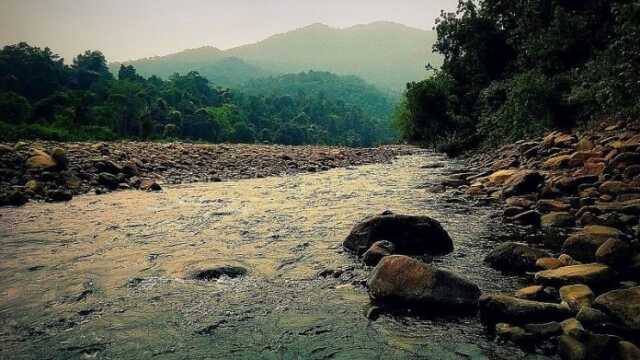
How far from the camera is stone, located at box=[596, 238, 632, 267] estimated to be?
5.62 metres

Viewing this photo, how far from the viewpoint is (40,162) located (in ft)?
50.8

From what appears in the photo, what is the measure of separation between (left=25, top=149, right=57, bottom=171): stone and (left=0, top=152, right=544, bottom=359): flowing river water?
3.75 m

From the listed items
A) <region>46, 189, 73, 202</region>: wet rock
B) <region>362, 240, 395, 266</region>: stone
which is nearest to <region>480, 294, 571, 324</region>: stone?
<region>362, 240, 395, 266</region>: stone

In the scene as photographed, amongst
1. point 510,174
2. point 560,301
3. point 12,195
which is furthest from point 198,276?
point 510,174

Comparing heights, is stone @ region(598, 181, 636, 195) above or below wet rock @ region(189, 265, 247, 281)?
above

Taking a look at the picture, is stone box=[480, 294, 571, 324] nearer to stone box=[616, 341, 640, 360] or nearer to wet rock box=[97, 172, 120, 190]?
stone box=[616, 341, 640, 360]

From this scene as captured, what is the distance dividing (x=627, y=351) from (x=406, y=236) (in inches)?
158

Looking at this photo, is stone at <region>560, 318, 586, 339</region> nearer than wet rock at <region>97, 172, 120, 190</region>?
Yes

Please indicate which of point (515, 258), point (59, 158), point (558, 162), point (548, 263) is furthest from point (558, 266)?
point (59, 158)

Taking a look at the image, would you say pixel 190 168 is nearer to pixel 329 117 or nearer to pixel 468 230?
pixel 468 230

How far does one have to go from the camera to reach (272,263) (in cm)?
740

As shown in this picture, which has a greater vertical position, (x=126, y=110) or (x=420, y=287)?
(x=126, y=110)

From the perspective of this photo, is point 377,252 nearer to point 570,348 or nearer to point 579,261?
point 579,261

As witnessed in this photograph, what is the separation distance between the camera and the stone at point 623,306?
4.12 metres
